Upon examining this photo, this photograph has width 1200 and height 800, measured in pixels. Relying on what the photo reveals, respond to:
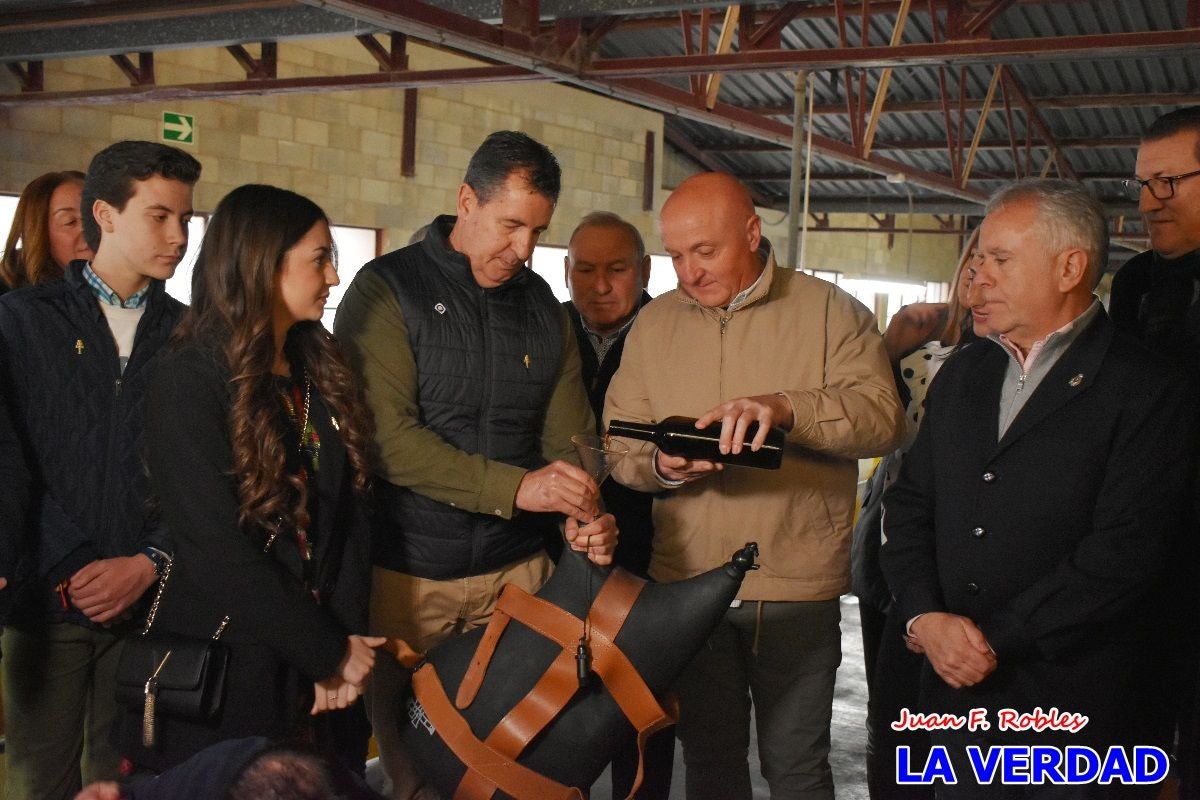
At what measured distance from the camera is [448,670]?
1934mm

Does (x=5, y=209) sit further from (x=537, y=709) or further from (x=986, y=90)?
(x=986, y=90)

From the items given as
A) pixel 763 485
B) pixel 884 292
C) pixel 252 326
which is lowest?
pixel 763 485

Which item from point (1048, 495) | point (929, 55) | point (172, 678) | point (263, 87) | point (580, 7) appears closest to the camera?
point (172, 678)

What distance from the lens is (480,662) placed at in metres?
1.89

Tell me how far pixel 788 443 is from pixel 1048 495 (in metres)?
0.51

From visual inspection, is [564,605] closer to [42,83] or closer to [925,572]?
[925,572]

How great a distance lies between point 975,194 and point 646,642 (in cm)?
1225

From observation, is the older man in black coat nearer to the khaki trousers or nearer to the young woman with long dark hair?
the khaki trousers

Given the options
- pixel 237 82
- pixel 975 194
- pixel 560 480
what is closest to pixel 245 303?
pixel 560 480

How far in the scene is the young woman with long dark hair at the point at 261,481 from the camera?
5.71 feet

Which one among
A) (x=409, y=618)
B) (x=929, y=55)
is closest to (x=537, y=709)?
(x=409, y=618)

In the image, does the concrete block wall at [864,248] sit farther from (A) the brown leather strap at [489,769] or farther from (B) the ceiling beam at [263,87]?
(A) the brown leather strap at [489,769]

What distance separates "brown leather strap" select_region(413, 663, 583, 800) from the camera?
1832 millimetres

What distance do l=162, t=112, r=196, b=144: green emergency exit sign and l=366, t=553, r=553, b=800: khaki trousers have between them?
683 cm
